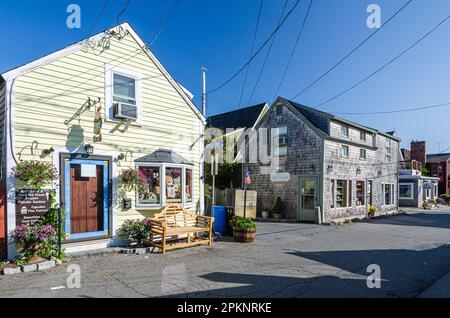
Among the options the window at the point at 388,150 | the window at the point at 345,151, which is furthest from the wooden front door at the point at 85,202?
the window at the point at 388,150

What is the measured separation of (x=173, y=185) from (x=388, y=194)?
767 inches

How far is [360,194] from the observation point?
18719 millimetres

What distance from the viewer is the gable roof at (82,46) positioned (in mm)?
7090

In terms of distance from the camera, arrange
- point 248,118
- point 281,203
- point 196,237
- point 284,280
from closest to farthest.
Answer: point 284,280 → point 196,237 → point 281,203 → point 248,118

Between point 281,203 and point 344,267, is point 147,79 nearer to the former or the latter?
point 344,267

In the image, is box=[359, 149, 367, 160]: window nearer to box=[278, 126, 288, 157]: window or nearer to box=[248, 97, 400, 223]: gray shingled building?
box=[248, 97, 400, 223]: gray shingled building

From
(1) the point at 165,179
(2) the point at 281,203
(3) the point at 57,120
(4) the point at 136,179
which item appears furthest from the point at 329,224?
(3) the point at 57,120

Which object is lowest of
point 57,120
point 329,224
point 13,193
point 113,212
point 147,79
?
point 329,224

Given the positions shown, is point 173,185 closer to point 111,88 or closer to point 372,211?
point 111,88

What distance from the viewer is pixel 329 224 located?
590 inches

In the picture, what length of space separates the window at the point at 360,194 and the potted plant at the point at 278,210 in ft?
17.9

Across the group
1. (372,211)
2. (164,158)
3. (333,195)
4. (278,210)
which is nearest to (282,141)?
(278,210)

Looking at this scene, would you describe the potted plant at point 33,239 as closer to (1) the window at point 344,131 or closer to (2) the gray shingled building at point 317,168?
(2) the gray shingled building at point 317,168

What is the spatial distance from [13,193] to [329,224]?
13.7 meters
